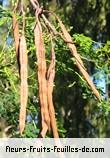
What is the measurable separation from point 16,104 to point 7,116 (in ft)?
0.42

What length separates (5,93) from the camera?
334cm

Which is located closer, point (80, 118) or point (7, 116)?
point (7, 116)

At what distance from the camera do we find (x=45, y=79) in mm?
786

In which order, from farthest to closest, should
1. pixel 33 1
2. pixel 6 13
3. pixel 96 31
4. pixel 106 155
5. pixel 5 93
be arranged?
pixel 96 31, pixel 106 155, pixel 5 93, pixel 6 13, pixel 33 1

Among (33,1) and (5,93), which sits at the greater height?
(33,1)

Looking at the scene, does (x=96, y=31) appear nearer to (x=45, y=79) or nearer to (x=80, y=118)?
(x=80, y=118)

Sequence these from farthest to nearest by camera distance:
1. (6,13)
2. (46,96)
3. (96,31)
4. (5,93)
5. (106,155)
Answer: (96,31)
(106,155)
(5,93)
(6,13)
(46,96)

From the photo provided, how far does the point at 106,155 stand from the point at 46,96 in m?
4.64

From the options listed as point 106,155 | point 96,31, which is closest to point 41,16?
point 106,155

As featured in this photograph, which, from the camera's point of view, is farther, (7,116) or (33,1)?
(7,116)

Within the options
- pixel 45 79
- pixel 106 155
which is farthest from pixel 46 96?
pixel 106 155

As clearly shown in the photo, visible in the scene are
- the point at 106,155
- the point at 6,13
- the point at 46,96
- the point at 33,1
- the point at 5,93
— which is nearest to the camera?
the point at 46,96

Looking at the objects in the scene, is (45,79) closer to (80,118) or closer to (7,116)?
(7,116)

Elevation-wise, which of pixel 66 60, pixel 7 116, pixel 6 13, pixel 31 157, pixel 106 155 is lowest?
pixel 106 155
